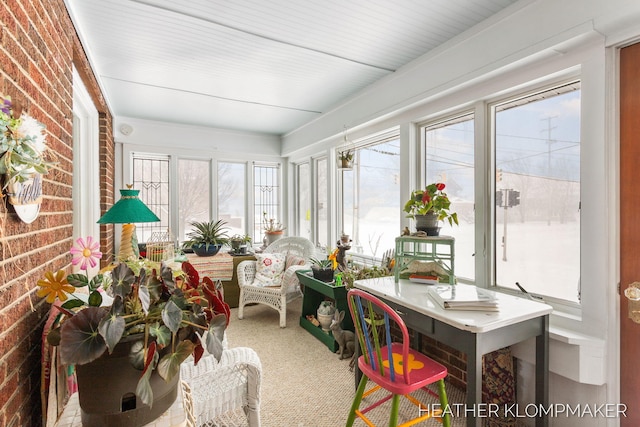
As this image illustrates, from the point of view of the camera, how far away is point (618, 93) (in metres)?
1.57

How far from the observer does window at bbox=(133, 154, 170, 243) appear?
14.3 ft

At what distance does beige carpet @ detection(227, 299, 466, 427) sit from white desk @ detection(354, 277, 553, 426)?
586 millimetres

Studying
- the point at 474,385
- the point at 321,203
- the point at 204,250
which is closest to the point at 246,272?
the point at 204,250

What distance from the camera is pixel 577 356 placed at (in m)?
1.60

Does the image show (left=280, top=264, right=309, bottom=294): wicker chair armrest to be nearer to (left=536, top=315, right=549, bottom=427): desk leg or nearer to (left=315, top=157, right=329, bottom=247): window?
(left=315, top=157, right=329, bottom=247): window

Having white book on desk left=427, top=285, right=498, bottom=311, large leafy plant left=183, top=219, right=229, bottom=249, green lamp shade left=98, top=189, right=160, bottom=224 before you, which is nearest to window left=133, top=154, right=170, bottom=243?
large leafy plant left=183, top=219, right=229, bottom=249

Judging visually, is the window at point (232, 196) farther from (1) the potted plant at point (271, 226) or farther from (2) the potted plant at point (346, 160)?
(2) the potted plant at point (346, 160)

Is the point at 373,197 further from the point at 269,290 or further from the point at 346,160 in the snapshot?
the point at 269,290

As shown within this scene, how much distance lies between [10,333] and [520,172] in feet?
8.41

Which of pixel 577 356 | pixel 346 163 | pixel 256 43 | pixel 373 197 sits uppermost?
pixel 256 43

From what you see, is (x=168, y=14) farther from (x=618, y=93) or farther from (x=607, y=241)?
(x=607, y=241)

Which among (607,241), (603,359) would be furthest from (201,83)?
(603,359)

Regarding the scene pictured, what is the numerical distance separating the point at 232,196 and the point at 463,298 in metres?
3.90

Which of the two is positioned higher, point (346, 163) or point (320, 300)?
point (346, 163)
